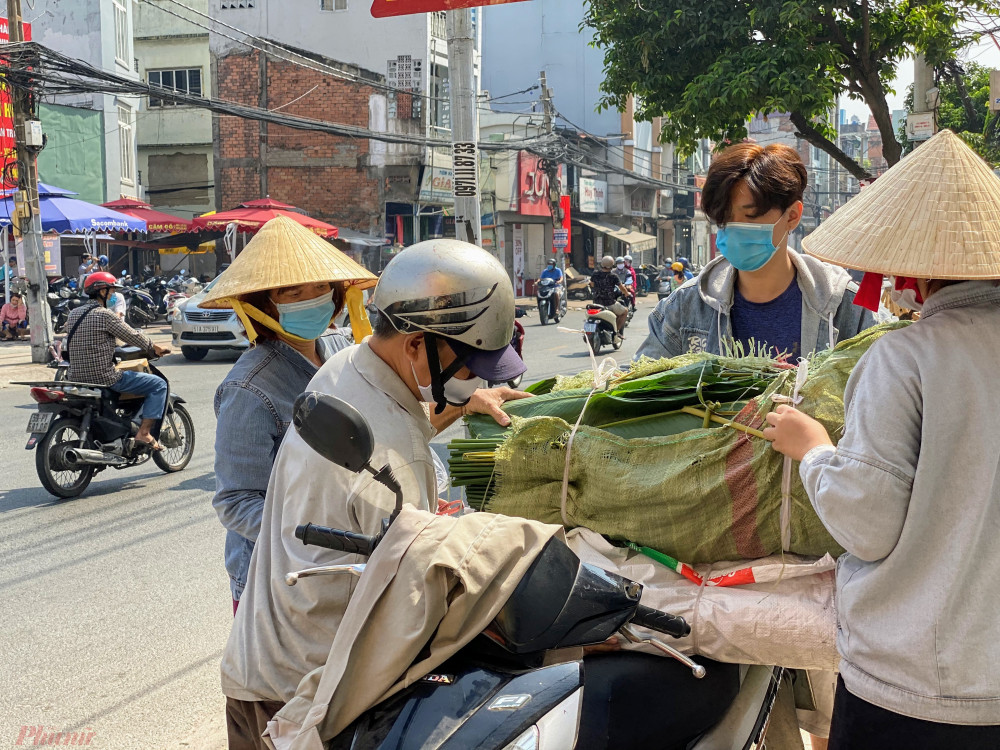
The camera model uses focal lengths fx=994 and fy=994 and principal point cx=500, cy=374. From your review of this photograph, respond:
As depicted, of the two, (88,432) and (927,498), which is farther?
(88,432)

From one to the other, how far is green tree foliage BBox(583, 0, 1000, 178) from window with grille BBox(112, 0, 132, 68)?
2187 cm

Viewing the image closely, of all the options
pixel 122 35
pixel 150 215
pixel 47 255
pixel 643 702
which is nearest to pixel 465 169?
pixel 643 702

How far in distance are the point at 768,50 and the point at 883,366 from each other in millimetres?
9278

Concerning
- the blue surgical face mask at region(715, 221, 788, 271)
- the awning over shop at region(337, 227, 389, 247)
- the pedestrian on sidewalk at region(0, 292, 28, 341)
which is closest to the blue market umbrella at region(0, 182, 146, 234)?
the pedestrian on sidewalk at region(0, 292, 28, 341)

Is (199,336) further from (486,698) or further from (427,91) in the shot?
(427,91)

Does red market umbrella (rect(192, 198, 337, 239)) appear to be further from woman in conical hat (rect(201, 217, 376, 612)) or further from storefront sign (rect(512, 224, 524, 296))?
woman in conical hat (rect(201, 217, 376, 612))

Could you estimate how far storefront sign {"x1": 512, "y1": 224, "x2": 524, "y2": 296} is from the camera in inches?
1400

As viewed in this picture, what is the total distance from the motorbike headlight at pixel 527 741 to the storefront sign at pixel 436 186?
28.4 m

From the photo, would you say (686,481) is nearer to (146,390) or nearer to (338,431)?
(338,431)

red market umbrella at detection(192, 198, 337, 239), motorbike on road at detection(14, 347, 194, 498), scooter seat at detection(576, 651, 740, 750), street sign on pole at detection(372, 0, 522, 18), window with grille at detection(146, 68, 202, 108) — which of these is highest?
window with grille at detection(146, 68, 202, 108)

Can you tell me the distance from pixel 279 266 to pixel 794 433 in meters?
1.57

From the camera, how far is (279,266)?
2.81 m

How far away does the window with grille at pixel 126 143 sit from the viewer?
2889cm

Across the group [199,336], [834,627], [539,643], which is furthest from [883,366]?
[199,336]
